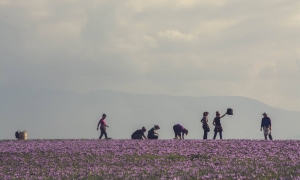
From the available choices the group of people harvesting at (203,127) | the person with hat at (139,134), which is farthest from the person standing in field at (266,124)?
the person with hat at (139,134)

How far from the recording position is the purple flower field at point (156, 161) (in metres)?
17.2

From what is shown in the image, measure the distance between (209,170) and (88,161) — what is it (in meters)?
7.90

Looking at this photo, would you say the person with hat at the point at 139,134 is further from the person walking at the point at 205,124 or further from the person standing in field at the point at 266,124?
the person standing in field at the point at 266,124

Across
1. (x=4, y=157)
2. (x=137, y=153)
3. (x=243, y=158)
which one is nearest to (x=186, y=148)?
(x=137, y=153)

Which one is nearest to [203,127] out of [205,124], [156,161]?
[205,124]

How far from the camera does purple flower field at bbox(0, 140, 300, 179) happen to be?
1722cm

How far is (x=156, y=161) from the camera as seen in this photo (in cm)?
2252

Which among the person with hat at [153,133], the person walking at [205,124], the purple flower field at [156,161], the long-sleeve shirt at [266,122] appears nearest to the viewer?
the purple flower field at [156,161]

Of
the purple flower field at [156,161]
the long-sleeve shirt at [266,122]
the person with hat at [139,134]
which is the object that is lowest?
the purple flower field at [156,161]

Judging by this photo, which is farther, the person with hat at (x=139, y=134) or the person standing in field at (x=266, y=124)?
the person with hat at (x=139, y=134)

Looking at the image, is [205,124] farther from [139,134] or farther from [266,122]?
[139,134]

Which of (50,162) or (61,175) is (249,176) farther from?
(50,162)

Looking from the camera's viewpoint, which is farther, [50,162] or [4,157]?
[4,157]

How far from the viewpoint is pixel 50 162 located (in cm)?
2461
